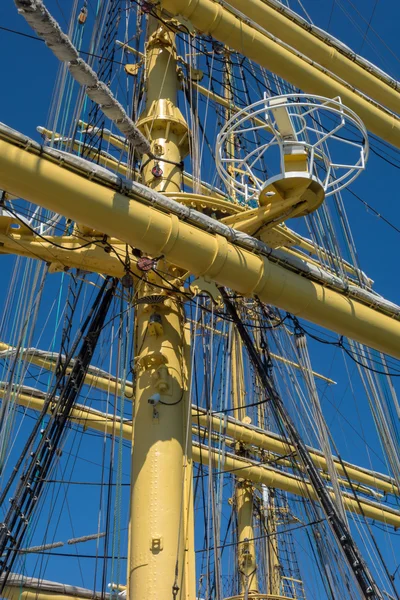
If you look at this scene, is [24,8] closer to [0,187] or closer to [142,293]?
[0,187]

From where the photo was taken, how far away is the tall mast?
643 centimetres

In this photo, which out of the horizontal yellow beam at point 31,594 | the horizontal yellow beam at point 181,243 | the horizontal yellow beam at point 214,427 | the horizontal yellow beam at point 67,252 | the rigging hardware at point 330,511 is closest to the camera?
the horizontal yellow beam at point 181,243

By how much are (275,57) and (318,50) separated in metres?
1.31

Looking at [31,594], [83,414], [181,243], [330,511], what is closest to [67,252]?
[181,243]

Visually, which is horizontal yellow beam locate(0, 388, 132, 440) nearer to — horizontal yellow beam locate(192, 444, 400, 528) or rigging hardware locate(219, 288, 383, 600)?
horizontal yellow beam locate(192, 444, 400, 528)

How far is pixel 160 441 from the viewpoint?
22.9 ft

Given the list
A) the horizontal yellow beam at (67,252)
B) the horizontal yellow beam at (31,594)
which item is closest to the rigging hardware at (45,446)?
the horizontal yellow beam at (67,252)

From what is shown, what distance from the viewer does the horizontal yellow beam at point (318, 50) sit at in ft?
38.8

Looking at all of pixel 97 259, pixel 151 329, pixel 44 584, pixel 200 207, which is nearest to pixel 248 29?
pixel 200 207

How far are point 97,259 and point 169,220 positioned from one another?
128cm

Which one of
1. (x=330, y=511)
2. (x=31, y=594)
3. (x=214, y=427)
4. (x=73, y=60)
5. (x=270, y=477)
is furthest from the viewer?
(x=270, y=477)

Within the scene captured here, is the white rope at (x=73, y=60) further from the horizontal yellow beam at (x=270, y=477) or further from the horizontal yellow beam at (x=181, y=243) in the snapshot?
the horizontal yellow beam at (x=270, y=477)

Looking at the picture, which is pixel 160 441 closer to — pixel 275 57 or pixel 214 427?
pixel 275 57

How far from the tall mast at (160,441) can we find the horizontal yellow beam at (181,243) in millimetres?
493
